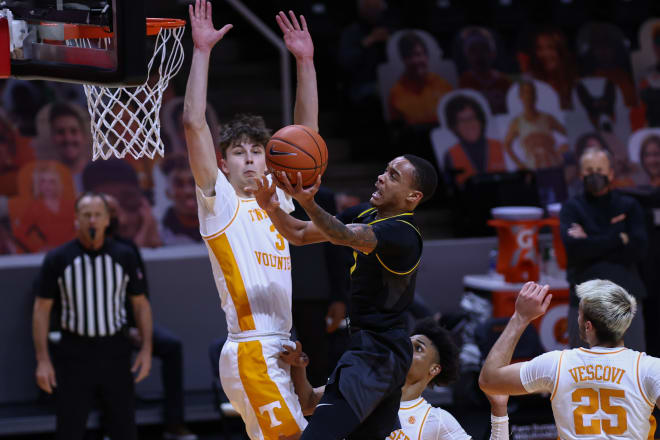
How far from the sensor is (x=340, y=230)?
366cm

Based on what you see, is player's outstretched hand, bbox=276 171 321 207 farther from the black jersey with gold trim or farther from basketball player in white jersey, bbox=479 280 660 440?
basketball player in white jersey, bbox=479 280 660 440

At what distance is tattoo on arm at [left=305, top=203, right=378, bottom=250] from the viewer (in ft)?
11.8

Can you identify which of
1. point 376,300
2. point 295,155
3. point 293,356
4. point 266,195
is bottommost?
point 293,356

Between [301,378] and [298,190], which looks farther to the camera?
[301,378]

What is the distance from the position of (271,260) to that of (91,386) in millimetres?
2652

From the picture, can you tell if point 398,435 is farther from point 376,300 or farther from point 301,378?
→ point 376,300

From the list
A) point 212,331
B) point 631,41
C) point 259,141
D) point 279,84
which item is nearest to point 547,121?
point 631,41

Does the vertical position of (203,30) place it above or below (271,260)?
above

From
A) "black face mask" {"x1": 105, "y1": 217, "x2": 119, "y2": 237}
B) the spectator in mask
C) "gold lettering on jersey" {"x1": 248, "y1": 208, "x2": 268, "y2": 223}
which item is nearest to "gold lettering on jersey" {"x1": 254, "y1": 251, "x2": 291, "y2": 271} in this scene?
"gold lettering on jersey" {"x1": 248, "y1": 208, "x2": 268, "y2": 223}

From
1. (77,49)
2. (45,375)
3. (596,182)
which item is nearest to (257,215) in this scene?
(77,49)

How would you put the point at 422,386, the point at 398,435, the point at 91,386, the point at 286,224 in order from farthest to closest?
the point at 91,386 → the point at 422,386 → the point at 398,435 → the point at 286,224

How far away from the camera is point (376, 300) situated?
13.0 feet

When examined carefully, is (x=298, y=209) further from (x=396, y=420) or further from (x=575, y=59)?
(x=575, y=59)

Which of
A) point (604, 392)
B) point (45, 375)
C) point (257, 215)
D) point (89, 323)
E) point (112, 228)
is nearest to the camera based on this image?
point (604, 392)
